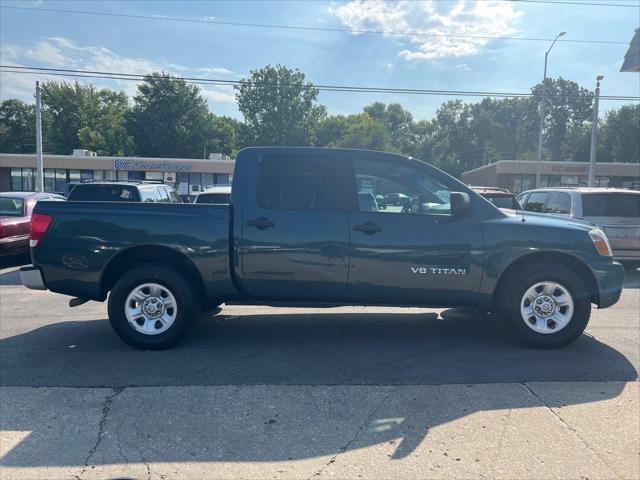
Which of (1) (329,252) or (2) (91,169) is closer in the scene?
(1) (329,252)

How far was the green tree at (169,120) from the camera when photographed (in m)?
61.6

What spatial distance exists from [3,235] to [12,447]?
29.3 feet

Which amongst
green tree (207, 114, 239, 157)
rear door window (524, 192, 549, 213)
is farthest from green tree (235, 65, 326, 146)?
rear door window (524, 192, 549, 213)

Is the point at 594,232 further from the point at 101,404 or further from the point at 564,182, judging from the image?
the point at 564,182

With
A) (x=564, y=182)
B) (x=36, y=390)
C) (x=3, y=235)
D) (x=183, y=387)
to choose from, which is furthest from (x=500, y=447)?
(x=564, y=182)

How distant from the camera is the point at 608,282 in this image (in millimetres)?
5398

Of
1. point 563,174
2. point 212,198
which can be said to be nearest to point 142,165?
point 212,198

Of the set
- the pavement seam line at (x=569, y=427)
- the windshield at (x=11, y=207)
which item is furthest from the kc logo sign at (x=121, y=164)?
the pavement seam line at (x=569, y=427)

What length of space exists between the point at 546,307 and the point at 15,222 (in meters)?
10.7

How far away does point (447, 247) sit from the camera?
525cm

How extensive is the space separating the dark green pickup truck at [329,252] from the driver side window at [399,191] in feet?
0.04

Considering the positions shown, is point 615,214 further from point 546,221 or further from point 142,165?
point 142,165

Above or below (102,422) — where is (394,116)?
above

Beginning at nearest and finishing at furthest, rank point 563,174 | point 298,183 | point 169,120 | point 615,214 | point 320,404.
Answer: point 320,404 → point 298,183 → point 615,214 → point 563,174 → point 169,120
